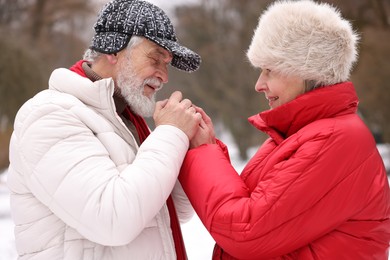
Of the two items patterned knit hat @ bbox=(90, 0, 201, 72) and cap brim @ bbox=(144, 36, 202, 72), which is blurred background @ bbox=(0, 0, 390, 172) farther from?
patterned knit hat @ bbox=(90, 0, 201, 72)

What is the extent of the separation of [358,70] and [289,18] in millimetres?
9354

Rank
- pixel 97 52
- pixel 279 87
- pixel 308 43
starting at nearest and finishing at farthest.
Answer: pixel 308 43
pixel 279 87
pixel 97 52

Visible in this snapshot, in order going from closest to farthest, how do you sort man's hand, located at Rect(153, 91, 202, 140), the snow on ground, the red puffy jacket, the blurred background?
the red puffy jacket < man's hand, located at Rect(153, 91, 202, 140) < the snow on ground < the blurred background

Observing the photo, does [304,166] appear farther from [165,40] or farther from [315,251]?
[165,40]

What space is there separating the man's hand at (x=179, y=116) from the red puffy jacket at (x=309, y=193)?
6.7 inches

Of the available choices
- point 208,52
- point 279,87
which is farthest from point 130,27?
point 208,52

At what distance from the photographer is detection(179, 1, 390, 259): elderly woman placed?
1.77 meters

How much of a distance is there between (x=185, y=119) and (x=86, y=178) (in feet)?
1.64

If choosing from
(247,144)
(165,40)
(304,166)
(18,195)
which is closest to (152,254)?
(18,195)

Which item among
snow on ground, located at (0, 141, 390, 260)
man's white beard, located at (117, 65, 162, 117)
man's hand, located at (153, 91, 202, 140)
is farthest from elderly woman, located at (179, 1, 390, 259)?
snow on ground, located at (0, 141, 390, 260)

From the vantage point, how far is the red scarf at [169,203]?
A: 7.30 ft

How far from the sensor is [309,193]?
69.1 inches

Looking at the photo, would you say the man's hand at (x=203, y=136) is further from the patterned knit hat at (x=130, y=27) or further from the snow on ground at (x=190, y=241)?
the snow on ground at (x=190, y=241)

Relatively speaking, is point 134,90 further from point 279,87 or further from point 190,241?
point 190,241
